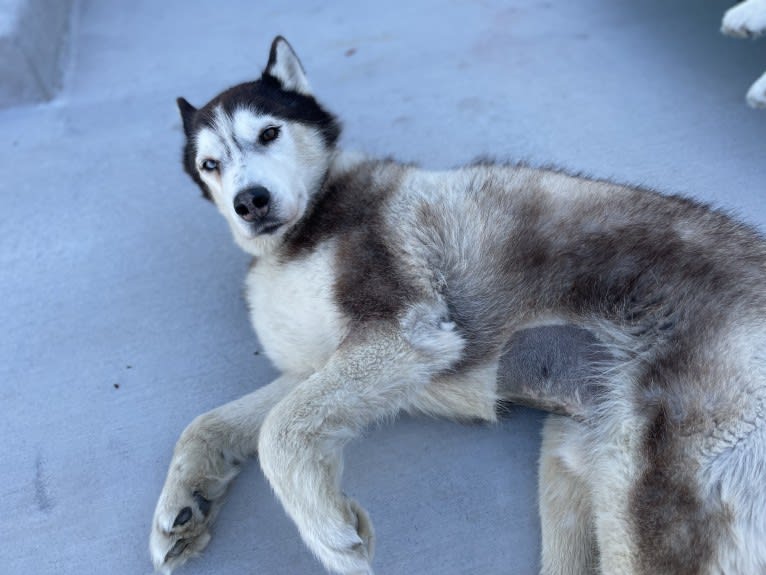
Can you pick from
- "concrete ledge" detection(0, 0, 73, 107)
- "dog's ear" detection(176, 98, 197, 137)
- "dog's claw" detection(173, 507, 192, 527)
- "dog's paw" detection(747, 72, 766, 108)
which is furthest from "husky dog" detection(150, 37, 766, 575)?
"concrete ledge" detection(0, 0, 73, 107)

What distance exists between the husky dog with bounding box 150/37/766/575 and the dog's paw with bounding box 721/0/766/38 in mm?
1316

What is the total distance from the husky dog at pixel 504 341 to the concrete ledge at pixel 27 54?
2.07m

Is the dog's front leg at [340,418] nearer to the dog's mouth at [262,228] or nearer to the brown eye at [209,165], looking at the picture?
the dog's mouth at [262,228]

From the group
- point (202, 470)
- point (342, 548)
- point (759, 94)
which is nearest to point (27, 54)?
point (202, 470)

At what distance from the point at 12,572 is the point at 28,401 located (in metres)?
0.71

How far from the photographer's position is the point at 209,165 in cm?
253

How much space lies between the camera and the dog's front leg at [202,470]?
207cm

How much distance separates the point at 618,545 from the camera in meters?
1.74

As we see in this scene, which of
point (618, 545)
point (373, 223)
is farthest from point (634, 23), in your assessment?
point (618, 545)

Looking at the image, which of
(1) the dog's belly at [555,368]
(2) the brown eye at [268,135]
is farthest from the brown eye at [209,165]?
(1) the dog's belly at [555,368]

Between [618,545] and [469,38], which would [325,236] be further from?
[469,38]

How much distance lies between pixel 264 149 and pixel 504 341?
3.79 ft

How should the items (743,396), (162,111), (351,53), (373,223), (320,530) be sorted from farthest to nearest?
(351,53) → (162,111) → (373,223) → (320,530) → (743,396)

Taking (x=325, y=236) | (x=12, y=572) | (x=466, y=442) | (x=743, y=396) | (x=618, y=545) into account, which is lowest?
(x=12, y=572)
